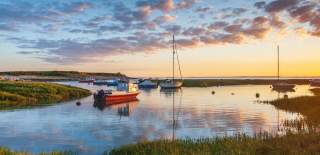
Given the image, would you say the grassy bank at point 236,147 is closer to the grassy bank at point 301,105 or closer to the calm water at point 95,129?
the calm water at point 95,129

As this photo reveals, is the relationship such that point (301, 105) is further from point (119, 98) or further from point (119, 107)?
point (119, 98)

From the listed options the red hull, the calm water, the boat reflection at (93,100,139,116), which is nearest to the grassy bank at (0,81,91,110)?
the boat reflection at (93,100,139,116)

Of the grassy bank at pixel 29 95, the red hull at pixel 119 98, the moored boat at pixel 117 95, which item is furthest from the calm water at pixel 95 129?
the red hull at pixel 119 98

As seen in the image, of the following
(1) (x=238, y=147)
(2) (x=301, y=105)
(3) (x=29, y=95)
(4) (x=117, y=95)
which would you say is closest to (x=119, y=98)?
(4) (x=117, y=95)

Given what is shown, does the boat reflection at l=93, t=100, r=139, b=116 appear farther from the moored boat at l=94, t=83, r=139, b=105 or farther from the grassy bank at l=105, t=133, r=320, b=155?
the grassy bank at l=105, t=133, r=320, b=155

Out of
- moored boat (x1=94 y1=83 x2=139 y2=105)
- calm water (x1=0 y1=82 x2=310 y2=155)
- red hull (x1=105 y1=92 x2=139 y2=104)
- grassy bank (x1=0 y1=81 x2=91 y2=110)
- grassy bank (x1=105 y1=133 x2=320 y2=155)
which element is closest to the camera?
grassy bank (x1=105 y1=133 x2=320 y2=155)

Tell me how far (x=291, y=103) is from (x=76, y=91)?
158ft

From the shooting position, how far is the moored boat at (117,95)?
226 ft

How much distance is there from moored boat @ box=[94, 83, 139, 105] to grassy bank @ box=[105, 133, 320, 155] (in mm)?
46449

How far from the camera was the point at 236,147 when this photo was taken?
2091 cm

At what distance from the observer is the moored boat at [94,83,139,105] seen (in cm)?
6888

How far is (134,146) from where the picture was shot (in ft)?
75.2

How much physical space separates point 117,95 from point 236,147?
53.6 meters

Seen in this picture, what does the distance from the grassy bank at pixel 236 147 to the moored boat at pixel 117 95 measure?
46.4 metres
